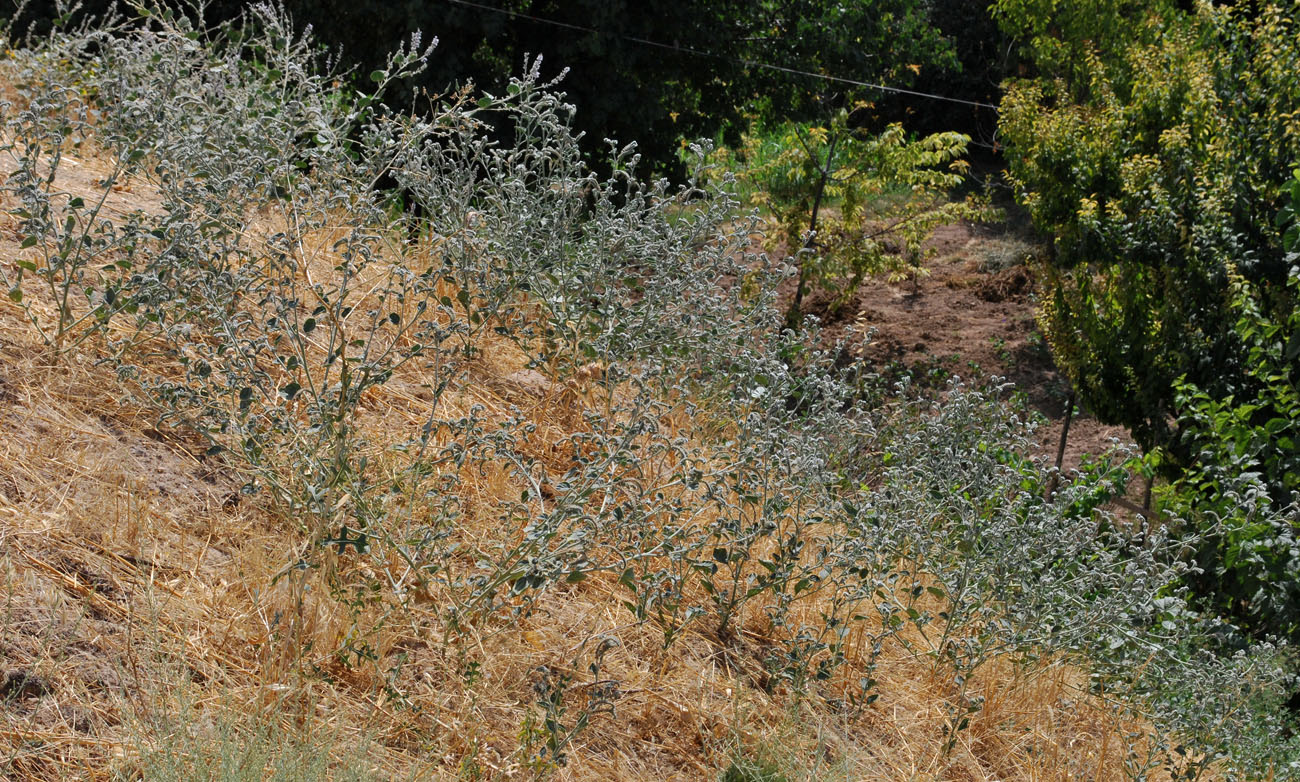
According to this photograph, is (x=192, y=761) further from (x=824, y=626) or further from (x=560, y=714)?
(x=824, y=626)

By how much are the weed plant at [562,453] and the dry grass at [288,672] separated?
2.7 inches

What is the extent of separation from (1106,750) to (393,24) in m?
7.41

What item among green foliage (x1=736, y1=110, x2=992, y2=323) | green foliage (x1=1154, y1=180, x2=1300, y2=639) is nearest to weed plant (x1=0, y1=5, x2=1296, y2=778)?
green foliage (x1=1154, y1=180, x2=1300, y2=639)

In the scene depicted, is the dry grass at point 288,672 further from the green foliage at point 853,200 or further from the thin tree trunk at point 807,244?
the green foliage at point 853,200

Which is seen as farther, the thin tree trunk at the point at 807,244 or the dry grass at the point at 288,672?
the thin tree trunk at the point at 807,244

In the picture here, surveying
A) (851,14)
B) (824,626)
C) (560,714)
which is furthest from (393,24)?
(560,714)

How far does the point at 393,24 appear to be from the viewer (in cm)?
874

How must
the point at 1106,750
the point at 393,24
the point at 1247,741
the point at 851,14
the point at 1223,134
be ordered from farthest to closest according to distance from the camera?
the point at 851,14 < the point at 393,24 < the point at 1223,134 < the point at 1247,741 < the point at 1106,750

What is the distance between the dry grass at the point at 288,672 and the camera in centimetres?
234

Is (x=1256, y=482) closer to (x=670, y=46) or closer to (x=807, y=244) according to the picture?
(x=807, y=244)

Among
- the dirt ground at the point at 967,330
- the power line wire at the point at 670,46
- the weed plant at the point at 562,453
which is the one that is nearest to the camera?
the weed plant at the point at 562,453

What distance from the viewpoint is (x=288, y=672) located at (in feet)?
8.40

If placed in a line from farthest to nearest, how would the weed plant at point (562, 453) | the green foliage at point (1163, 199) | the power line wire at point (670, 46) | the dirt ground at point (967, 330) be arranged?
1. the dirt ground at point (967, 330)
2. the power line wire at point (670, 46)
3. the green foliage at point (1163, 199)
4. the weed plant at point (562, 453)

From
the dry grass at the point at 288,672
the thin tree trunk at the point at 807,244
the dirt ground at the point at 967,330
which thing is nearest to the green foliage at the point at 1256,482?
the dry grass at the point at 288,672
